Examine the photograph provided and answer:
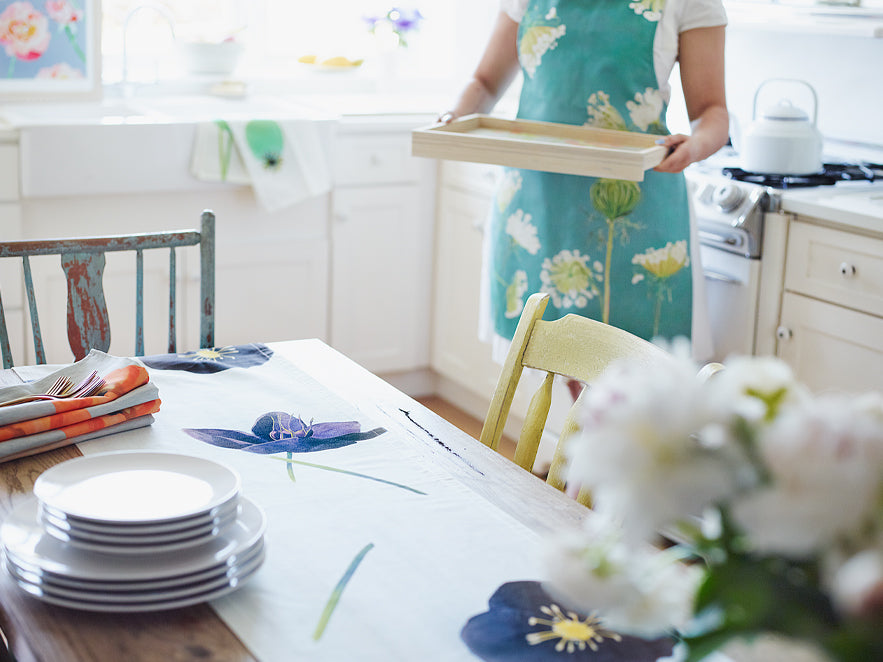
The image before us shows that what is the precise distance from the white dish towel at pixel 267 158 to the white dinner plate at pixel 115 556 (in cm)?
209

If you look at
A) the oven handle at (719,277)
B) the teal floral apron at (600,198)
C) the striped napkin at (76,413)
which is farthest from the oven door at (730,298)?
the striped napkin at (76,413)

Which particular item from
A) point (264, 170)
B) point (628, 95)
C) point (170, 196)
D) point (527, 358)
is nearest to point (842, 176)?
point (628, 95)

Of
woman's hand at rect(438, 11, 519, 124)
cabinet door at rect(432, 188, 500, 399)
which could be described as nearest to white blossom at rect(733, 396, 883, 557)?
woman's hand at rect(438, 11, 519, 124)

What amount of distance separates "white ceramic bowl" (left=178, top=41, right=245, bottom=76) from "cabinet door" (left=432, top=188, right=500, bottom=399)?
83 cm

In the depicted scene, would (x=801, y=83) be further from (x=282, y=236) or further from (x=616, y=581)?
(x=616, y=581)

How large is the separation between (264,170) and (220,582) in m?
2.26

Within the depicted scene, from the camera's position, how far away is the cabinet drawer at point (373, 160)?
3232 mm

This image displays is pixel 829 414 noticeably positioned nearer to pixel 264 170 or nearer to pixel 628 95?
pixel 628 95

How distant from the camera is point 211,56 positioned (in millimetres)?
3506

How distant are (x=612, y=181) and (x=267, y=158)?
1.23 metres

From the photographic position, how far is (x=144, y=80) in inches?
136

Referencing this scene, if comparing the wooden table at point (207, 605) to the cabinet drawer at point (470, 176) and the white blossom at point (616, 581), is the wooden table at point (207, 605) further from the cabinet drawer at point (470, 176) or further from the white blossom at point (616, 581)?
the cabinet drawer at point (470, 176)

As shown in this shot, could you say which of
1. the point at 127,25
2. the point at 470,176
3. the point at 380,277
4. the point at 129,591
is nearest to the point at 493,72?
the point at 470,176

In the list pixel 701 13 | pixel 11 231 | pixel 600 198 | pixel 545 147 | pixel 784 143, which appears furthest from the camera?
pixel 11 231
